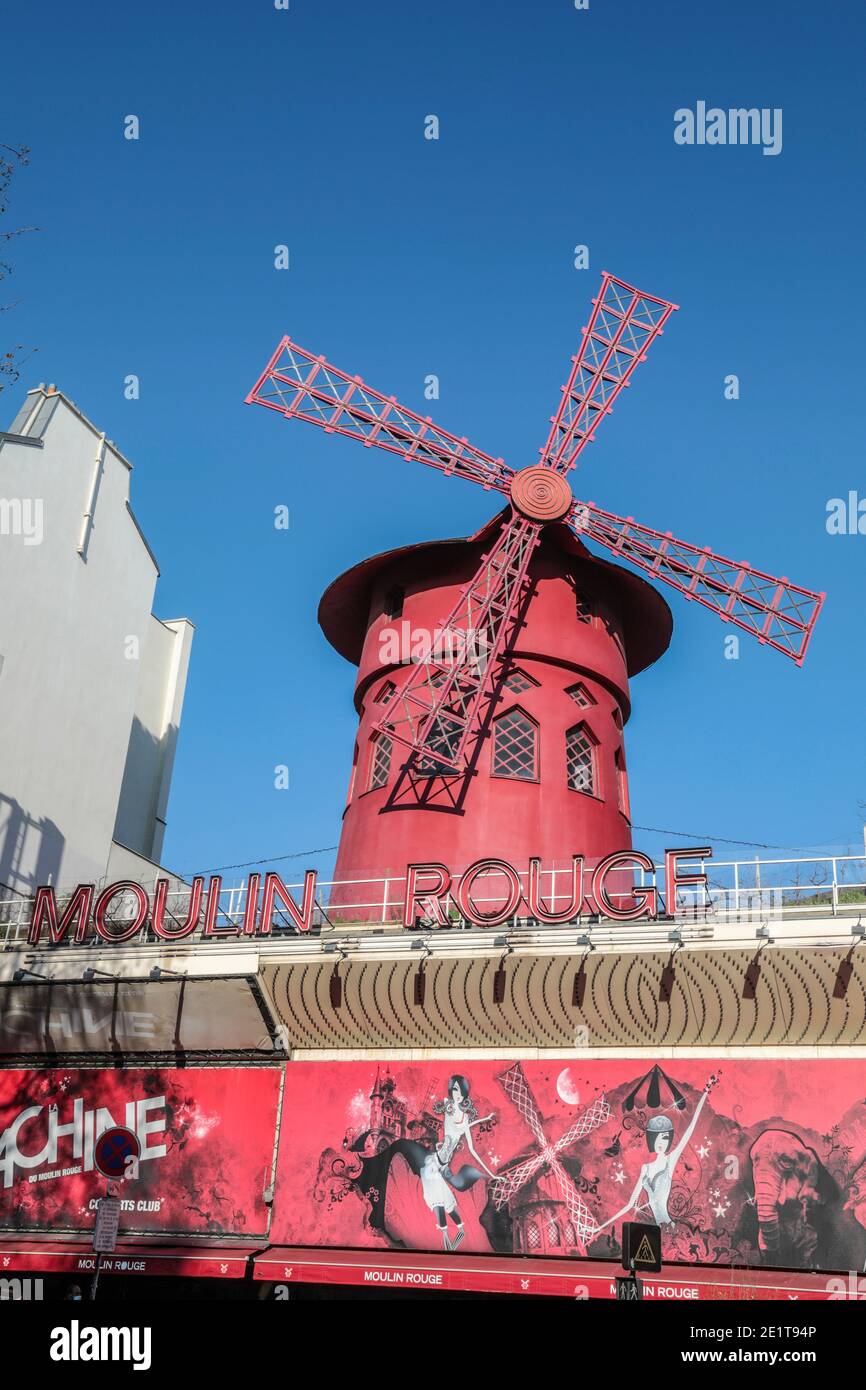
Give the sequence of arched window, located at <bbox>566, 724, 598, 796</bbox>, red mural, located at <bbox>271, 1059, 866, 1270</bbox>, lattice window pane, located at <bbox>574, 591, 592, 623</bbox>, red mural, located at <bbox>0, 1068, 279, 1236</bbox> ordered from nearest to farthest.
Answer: red mural, located at <bbox>271, 1059, 866, 1270</bbox> → red mural, located at <bbox>0, 1068, 279, 1236</bbox> → arched window, located at <bbox>566, 724, 598, 796</bbox> → lattice window pane, located at <bbox>574, 591, 592, 623</bbox>

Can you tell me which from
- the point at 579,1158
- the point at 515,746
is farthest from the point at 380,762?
the point at 579,1158

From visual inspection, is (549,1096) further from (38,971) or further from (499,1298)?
(38,971)

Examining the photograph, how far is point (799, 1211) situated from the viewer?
11023 millimetres

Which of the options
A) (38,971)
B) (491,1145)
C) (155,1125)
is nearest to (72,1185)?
(155,1125)

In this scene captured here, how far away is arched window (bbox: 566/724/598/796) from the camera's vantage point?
51.8ft

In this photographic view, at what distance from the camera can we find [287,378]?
16.8 meters

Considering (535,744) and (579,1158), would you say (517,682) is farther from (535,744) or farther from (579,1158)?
(579,1158)

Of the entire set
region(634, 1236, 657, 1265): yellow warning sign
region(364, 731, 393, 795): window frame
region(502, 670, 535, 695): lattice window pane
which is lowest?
region(634, 1236, 657, 1265): yellow warning sign

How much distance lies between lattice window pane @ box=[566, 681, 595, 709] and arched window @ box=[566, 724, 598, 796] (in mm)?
317

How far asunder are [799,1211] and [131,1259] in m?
6.46

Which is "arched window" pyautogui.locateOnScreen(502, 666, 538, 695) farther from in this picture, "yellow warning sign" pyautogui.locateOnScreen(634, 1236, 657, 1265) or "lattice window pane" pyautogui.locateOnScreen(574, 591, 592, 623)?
"yellow warning sign" pyautogui.locateOnScreen(634, 1236, 657, 1265)
